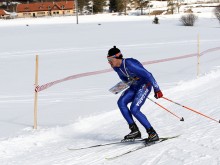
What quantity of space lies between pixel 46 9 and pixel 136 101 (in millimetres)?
102514

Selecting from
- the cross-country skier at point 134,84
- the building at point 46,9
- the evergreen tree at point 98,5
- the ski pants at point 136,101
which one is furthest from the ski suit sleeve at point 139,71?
the building at point 46,9

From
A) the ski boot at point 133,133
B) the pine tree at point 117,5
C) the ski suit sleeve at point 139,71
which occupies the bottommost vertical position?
the ski boot at point 133,133

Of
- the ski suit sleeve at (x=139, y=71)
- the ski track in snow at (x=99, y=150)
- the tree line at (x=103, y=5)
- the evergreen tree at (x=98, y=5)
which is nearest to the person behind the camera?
the ski track in snow at (x=99, y=150)

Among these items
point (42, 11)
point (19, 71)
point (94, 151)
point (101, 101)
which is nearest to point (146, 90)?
point (94, 151)

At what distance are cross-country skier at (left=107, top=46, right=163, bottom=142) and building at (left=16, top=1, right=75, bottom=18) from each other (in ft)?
323

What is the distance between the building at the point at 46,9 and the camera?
103m

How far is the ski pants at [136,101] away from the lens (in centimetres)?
607

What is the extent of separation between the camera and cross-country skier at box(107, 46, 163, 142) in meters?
5.87

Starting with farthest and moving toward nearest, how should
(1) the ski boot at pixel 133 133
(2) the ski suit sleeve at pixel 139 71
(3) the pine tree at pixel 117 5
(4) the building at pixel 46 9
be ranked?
(4) the building at pixel 46 9, (3) the pine tree at pixel 117 5, (1) the ski boot at pixel 133 133, (2) the ski suit sleeve at pixel 139 71

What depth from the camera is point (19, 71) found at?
16.9 m

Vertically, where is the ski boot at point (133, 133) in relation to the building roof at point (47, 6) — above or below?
below

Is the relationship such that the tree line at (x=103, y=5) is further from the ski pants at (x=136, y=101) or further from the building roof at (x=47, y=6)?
the ski pants at (x=136, y=101)

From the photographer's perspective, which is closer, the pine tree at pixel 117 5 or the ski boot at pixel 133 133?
the ski boot at pixel 133 133

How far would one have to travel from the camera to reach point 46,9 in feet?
346
